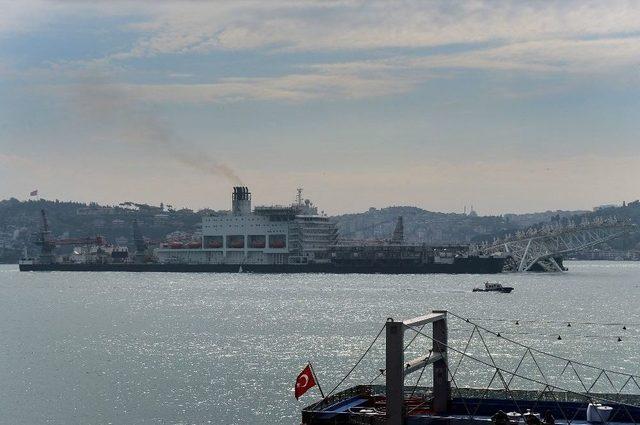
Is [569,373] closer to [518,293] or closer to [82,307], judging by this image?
[82,307]

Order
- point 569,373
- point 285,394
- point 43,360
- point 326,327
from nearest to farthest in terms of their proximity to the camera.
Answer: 1. point 285,394
2. point 569,373
3. point 43,360
4. point 326,327

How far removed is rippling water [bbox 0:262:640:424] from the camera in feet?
171

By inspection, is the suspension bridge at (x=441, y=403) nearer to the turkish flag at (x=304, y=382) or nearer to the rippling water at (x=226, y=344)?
the turkish flag at (x=304, y=382)

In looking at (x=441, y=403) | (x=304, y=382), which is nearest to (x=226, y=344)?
(x=304, y=382)

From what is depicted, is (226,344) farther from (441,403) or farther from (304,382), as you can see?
(441,403)

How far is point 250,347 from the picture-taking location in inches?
2992

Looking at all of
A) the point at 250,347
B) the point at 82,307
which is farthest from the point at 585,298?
the point at 250,347

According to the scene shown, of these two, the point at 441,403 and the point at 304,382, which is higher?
the point at 304,382

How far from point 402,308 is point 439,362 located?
264ft

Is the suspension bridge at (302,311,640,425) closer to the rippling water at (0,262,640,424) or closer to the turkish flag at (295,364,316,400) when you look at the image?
the turkish flag at (295,364,316,400)

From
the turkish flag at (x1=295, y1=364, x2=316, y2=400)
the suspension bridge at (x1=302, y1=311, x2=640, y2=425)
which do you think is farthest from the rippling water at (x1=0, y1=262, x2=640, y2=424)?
the turkish flag at (x1=295, y1=364, x2=316, y2=400)

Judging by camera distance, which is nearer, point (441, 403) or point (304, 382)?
point (304, 382)

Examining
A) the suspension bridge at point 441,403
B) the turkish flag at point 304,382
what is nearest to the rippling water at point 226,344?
the suspension bridge at point 441,403

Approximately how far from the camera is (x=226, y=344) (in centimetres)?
7819
